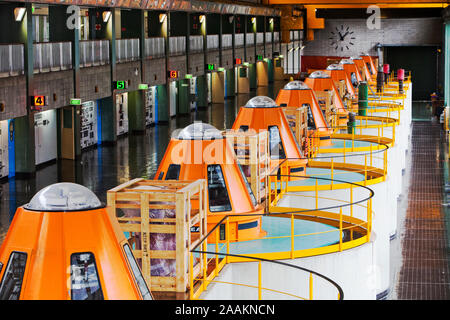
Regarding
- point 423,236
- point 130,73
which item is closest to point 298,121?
point 423,236

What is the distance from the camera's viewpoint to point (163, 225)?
10.3 metres

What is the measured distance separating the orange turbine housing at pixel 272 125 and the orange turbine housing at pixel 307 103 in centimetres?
528

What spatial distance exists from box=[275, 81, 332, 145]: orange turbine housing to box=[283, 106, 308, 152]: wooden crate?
1.54 metres

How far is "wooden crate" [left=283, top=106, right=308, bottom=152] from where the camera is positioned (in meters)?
22.9

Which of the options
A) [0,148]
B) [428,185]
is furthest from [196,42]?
[0,148]

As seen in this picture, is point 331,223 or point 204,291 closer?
point 204,291

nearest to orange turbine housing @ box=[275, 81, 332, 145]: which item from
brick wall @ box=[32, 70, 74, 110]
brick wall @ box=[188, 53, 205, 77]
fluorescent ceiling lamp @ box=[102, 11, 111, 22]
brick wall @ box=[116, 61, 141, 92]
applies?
brick wall @ box=[32, 70, 74, 110]

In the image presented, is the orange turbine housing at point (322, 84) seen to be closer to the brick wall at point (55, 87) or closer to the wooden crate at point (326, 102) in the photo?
the wooden crate at point (326, 102)

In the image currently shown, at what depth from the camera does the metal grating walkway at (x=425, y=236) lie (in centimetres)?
2067

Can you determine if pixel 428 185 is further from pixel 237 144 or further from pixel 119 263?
pixel 119 263

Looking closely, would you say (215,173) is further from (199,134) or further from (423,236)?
(423,236)

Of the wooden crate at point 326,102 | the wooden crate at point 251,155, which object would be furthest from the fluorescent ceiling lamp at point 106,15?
the wooden crate at point 251,155

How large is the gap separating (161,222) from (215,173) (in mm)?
3617
